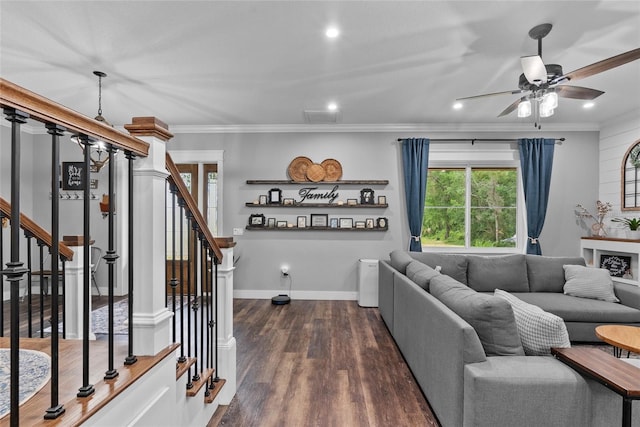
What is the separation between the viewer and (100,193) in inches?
214

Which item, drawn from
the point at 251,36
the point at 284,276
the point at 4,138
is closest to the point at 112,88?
the point at 251,36

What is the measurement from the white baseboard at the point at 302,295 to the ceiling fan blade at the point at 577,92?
3579 millimetres

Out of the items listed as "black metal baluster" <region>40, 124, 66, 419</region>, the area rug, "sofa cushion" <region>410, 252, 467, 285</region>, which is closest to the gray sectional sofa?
"sofa cushion" <region>410, 252, 467, 285</region>

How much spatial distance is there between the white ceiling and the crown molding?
0.61 meters

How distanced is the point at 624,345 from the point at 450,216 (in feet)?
10.8

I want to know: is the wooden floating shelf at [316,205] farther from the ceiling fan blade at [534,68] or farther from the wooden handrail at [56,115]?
the wooden handrail at [56,115]

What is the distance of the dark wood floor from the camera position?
87.6 inches

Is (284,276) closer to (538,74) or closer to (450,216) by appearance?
(450,216)

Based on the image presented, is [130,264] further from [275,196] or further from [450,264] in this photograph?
[275,196]

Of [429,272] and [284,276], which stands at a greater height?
[429,272]

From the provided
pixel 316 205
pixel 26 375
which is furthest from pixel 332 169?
pixel 26 375

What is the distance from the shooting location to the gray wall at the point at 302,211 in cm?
531

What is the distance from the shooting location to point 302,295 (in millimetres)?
5344

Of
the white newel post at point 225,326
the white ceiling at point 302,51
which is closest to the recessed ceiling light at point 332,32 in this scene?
the white ceiling at point 302,51
